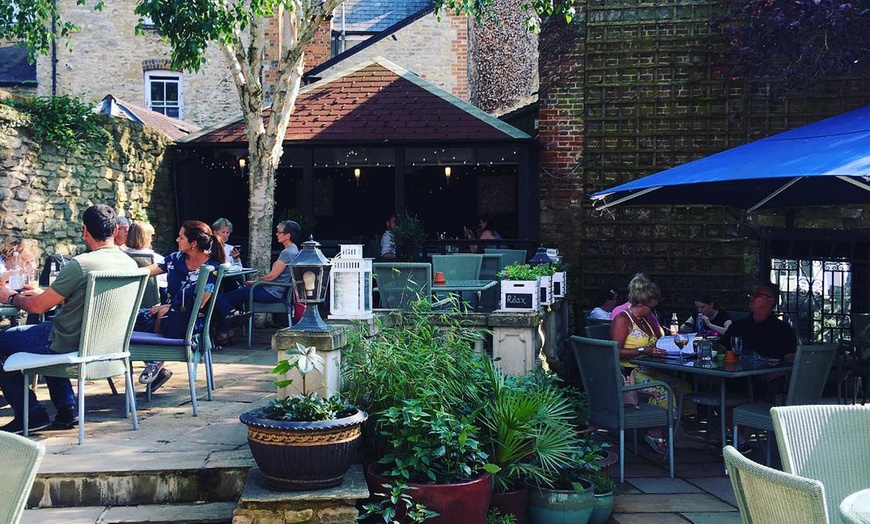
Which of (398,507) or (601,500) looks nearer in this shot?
(398,507)

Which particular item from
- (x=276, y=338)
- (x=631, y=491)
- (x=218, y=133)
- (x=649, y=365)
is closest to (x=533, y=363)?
(x=649, y=365)

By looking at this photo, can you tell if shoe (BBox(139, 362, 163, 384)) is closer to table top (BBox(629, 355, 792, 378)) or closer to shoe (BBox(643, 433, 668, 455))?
table top (BBox(629, 355, 792, 378))

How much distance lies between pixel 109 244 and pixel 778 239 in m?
8.09

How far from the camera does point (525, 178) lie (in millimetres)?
12000

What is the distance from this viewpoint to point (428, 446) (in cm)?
420

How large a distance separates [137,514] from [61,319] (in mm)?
1349

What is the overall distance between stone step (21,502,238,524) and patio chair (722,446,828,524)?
2392 millimetres

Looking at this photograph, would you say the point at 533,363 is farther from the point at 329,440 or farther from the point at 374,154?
the point at 374,154

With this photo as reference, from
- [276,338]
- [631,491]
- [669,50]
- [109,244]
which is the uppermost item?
[669,50]

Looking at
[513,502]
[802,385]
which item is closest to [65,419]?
[513,502]

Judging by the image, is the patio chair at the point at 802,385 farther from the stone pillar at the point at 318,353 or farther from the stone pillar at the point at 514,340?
the stone pillar at the point at 318,353

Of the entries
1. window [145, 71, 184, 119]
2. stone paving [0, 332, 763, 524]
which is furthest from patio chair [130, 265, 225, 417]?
window [145, 71, 184, 119]

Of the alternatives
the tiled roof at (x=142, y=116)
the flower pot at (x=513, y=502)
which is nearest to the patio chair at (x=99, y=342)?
the flower pot at (x=513, y=502)

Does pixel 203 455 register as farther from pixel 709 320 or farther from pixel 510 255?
pixel 510 255
